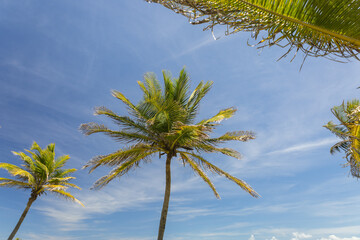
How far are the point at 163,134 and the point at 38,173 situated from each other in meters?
12.1

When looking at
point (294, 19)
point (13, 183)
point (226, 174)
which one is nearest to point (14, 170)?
point (13, 183)

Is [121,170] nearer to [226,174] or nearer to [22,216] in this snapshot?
[226,174]

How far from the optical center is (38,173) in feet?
57.1

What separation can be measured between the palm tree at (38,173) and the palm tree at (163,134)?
6.95m

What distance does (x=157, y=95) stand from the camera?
39.8ft

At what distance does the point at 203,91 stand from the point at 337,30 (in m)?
10.2

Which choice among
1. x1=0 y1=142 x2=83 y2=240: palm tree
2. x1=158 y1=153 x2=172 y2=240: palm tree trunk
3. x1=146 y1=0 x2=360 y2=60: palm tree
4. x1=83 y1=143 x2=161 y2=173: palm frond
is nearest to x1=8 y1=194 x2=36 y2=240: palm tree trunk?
x1=0 y1=142 x2=83 y2=240: palm tree

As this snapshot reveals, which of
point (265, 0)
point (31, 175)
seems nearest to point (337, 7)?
point (265, 0)

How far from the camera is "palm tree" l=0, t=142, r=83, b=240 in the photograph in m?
15.9

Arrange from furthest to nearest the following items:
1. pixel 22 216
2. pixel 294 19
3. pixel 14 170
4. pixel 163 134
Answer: pixel 22 216, pixel 14 170, pixel 163 134, pixel 294 19

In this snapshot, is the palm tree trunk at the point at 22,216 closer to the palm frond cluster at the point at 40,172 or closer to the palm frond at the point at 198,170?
the palm frond cluster at the point at 40,172

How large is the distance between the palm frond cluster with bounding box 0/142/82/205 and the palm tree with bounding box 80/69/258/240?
22.8 feet

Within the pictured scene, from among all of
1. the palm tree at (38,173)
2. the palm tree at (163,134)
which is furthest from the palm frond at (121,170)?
the palm tree at (38,173)

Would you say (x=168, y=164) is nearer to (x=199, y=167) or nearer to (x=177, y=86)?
(x=199, y=167)
